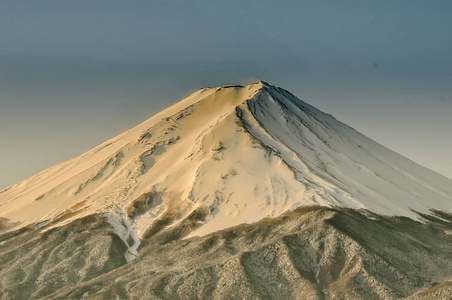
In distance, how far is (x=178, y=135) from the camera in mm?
176250

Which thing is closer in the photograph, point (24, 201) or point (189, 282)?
point (189, 282)

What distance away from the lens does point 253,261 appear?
8706 cm

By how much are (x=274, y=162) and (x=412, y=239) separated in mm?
54521

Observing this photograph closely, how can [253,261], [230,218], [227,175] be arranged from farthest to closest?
[227,175], [230,218], [253,261]

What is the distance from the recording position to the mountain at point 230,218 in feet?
271

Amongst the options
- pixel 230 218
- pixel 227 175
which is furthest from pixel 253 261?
pixel 227 175

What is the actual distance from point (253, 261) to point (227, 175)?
54.1 m

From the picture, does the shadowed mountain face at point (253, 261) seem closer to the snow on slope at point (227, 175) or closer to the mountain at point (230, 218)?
the mountain at point (230, 218)

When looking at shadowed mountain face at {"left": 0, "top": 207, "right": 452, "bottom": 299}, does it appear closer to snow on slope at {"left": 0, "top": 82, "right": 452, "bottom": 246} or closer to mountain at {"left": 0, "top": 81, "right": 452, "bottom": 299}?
mountain at {"left": 0, "top": 81, "right": 452, "bottom": 299}

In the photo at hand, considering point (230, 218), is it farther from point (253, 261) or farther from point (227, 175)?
point (253, 261)

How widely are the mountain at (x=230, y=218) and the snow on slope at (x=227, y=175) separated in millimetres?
658

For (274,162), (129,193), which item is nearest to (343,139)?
(274,162)

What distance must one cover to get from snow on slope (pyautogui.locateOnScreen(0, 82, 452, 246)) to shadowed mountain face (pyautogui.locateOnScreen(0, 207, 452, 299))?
9926 millimetres

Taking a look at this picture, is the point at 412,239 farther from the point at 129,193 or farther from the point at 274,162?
the point at 129,193
